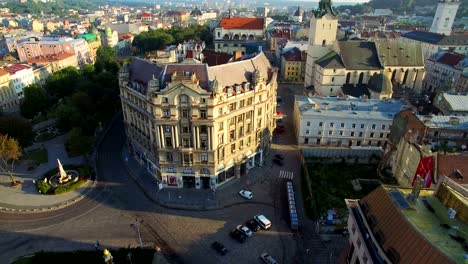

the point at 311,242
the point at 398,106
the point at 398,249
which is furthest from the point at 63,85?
the point at 398,249

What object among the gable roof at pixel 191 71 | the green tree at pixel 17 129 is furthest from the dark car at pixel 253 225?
the green tree at pixel 17 129

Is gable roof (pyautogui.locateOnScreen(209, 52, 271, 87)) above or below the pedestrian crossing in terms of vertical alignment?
above

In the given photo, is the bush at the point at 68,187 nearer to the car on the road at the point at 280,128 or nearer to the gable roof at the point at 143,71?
the gable roof at the point at 143,71

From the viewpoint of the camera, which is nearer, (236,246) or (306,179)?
(236,246)

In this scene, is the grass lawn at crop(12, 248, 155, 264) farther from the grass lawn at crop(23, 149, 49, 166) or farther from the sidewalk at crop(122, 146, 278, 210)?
the grass lawn at crop(23, 149, 49, 166)

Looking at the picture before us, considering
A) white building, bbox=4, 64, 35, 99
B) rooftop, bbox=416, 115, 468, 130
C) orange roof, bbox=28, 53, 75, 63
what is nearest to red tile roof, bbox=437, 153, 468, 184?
rooftop, bbox=416, 115, 468, 130

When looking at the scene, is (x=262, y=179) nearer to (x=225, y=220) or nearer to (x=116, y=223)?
(x=225, y=220)
